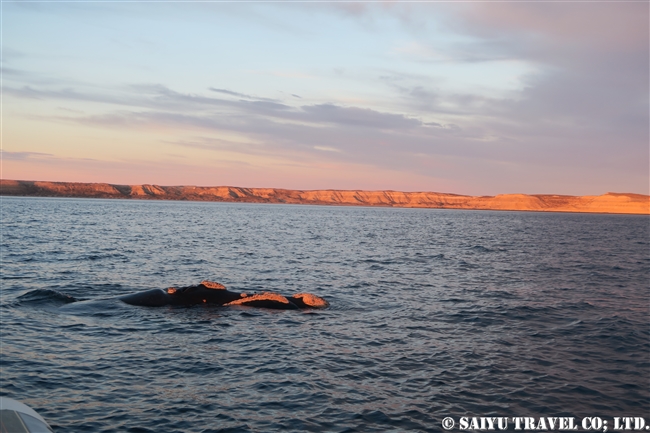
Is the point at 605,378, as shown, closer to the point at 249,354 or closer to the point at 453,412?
the point at 453,412

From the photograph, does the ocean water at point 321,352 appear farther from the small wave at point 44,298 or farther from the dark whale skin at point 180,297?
the dark whale skin at point 180,297

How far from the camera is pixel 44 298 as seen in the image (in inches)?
800

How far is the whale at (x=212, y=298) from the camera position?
20562 mm

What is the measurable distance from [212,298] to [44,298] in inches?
273

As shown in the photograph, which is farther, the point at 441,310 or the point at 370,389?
the point at 441,310

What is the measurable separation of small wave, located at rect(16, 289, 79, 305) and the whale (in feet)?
7.10

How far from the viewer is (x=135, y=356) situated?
14.1 metres

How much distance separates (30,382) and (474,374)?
1167 centimetres

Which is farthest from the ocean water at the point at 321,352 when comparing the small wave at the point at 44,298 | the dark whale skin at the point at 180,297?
the dark whale skin at the point at 180,297

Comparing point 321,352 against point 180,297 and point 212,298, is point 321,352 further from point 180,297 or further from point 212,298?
point 180,297

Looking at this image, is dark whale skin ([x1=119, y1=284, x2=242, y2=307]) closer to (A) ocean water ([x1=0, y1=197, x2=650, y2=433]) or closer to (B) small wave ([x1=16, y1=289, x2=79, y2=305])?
(A) ocean water ([x1=0, y1=197, x2=650, y2=433])

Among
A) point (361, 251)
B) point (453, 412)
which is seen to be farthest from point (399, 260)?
point (453, 412)

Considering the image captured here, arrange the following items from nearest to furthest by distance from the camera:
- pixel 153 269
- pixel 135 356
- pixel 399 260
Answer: pixel 135 356 < pixel 153 269 < pixel 399 260

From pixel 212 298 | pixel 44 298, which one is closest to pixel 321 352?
pixel 212 298
